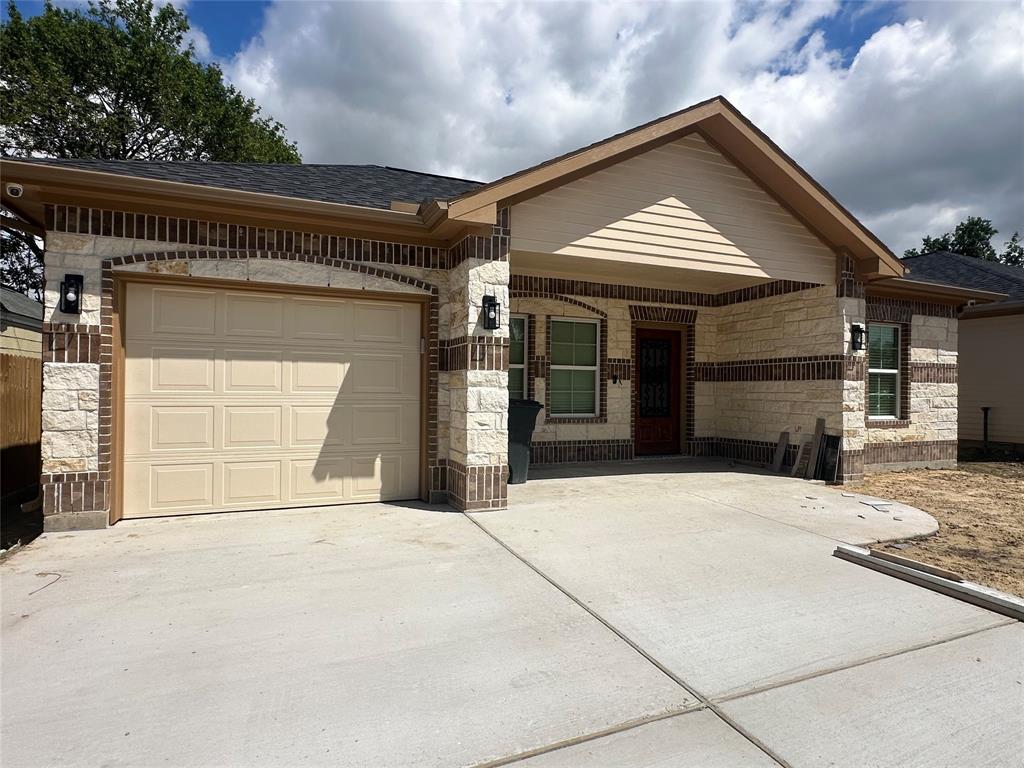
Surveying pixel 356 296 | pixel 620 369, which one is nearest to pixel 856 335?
pixel 620 369

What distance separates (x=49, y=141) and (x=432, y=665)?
21558 millimetres

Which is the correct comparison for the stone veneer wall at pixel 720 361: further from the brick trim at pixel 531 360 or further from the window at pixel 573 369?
the window at pixel 573 369

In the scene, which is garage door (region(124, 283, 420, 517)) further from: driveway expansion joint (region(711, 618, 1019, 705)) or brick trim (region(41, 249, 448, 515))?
driveway expansion joint (region(711, 618, 1019, 705))

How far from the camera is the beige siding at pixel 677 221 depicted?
651cm

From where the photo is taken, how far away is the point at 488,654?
9.68 ft

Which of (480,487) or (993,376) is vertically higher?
(993,376)

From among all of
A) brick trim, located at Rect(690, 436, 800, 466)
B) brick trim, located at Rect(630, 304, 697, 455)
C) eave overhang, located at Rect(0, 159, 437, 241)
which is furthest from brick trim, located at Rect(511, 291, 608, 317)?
brick trim, located at Rect(690, 436, 800, 466)

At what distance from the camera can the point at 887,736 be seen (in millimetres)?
2299

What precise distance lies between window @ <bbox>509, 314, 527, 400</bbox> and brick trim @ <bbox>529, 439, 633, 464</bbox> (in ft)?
3.12

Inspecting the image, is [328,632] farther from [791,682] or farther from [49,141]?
[49,141]

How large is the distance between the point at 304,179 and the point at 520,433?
4.38 m

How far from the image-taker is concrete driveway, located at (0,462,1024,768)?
2.24 m

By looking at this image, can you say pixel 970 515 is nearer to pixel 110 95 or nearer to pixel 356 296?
pixel 356 296

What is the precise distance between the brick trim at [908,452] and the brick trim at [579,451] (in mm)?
4125
